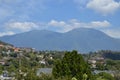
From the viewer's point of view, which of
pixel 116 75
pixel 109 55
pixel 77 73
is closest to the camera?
pixel 77 73

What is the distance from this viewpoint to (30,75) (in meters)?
22.1

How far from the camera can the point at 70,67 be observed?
36.2m

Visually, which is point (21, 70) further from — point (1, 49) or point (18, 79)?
point (1, 49)

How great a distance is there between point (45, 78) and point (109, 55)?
138 meters

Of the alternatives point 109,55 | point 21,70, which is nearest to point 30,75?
point 21,70

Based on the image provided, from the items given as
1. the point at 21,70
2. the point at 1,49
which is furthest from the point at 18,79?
the point at 1,49

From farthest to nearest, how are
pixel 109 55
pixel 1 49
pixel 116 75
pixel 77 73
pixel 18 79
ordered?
pixel 109 55
pixel 1 49
pixel 116 75
pixel 77 73
pixel 18 79

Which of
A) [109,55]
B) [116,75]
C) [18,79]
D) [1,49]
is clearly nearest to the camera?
[18,79]

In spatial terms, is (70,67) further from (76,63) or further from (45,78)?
(45,78)

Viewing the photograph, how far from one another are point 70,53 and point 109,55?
405 feet

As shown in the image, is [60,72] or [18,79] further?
[60,72]

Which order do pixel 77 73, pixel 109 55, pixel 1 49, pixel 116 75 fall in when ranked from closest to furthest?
pixel 77 73 → pixel 116 75 → pixel 1 49 → pixel 109 55

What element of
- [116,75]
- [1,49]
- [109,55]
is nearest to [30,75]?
[116,75]

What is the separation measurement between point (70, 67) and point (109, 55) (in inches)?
4908
